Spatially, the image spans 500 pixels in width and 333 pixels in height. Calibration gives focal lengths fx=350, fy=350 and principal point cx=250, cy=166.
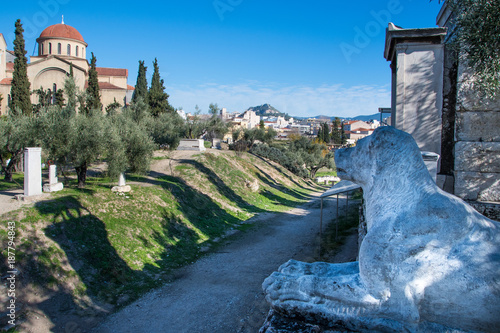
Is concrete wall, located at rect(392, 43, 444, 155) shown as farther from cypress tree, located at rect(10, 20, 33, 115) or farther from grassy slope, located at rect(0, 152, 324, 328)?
cypress tree, located at rect(10, 20, 33, 115)

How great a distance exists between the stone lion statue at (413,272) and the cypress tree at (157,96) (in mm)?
34903

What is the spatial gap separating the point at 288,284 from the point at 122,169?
411 inches

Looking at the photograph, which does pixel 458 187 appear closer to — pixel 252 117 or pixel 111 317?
pixel 111 317

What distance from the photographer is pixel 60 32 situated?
4197 cm

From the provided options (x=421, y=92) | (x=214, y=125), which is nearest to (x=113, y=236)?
(x=421, y=92)

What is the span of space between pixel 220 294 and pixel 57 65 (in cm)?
4092

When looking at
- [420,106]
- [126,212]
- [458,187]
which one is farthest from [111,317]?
[420,106]

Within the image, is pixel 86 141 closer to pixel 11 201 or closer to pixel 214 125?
pixel 11 201

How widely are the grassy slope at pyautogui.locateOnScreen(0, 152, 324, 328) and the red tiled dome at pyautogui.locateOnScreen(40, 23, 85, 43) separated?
34238 millimetres

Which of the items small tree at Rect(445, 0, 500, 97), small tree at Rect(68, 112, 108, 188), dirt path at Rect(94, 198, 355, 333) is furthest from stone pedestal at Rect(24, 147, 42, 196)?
small tree at Rect(445, 0, 500, 97)

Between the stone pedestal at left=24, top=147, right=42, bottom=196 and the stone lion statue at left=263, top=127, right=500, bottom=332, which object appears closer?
the stone lion statue at left=263, top=127, right=500, bottom=332

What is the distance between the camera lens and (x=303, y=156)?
41500 millimetres

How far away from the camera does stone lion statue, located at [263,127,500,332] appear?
2867 mm

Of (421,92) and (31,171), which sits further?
(31,171)
